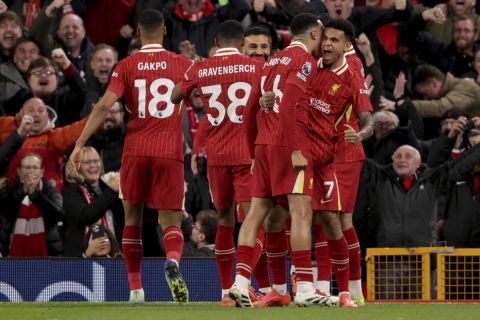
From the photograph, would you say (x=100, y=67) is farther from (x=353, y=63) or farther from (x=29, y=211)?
(x=353, y=63)

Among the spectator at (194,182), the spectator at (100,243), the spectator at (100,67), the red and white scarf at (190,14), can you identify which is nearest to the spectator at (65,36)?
the spectator at (100,67)

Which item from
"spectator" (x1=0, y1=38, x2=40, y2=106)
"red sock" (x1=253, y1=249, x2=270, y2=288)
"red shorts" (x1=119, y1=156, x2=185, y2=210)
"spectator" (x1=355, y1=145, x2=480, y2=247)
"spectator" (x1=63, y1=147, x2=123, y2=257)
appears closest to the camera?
"red shorts" (x1=119, y1=156, x2=185, y2=210)

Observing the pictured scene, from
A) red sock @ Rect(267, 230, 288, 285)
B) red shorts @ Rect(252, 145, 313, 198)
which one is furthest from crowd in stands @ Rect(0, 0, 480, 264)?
red shorts @ Rect(252, 145, 313, 198)

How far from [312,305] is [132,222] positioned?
2.18 metres

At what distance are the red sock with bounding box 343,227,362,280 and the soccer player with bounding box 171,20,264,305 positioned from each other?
103 centimetres

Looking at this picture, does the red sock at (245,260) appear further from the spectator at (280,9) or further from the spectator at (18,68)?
the spectator at (280,9)

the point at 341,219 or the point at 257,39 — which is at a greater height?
the point at 257,39

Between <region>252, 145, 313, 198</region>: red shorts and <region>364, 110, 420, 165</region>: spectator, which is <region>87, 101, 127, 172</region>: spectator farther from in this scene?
<region>252, 145, 313, 198</region>: red shorts

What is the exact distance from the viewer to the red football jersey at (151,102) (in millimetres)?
12961

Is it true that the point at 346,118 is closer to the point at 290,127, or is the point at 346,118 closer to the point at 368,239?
the point at 290,127

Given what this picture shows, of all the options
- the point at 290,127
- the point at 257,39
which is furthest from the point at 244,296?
the point at 257,39

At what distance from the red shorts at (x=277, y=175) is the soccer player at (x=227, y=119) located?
102 centimetres

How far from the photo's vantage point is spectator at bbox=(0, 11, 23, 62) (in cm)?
1788

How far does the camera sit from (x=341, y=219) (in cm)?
1280
